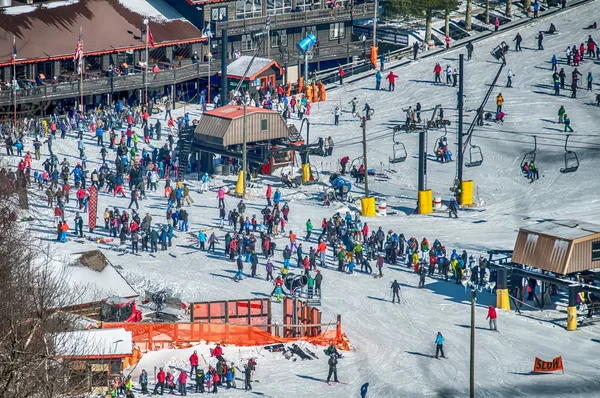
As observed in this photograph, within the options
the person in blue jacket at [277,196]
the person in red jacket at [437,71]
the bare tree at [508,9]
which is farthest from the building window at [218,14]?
the person in blue jacket at [277,196]

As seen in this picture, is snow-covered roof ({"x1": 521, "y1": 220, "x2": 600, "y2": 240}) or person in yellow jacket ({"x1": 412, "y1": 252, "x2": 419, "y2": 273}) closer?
snow-covered roof ({"x1": 521, "y1": 220, "x2": 600, "y2": 240})

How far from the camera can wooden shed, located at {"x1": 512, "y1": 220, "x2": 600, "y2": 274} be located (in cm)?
5272

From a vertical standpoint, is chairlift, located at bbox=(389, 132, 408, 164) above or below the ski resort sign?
above

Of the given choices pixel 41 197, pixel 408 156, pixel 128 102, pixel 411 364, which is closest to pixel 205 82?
pixel 128 102

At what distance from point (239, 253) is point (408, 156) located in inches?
679

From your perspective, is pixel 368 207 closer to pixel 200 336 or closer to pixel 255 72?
pixel 200 336

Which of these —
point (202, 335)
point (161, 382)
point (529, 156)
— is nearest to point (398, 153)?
point (529, 156)

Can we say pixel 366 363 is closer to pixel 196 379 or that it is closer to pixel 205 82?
pixel 196 379

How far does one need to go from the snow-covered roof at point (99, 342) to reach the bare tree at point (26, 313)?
49 centimetres

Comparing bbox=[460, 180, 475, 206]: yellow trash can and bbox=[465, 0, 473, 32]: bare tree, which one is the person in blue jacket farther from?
bbox=[465, 0, 473, 32]: bare tree

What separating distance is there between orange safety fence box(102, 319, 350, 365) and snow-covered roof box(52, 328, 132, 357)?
1.94 meters

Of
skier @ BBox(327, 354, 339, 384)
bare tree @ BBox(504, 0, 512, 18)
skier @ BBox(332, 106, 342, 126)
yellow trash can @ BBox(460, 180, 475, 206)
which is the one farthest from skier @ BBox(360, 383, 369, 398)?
bare tree @ BBox(504, 0, 512, 18)

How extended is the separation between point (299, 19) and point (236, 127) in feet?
65.9

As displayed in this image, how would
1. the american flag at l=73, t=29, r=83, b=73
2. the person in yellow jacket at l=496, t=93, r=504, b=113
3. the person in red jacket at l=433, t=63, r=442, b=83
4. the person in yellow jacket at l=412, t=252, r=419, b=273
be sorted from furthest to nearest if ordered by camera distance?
the person in red jacket at l=433, t=63, r=442, b=83 → the person in yellow jacket at l=496, t=93, r=504, b=113 → the american flag at l=73, t=29, r=83, b=73 → the person in yellow jacket at l=412, t=252, r=419, b=273
